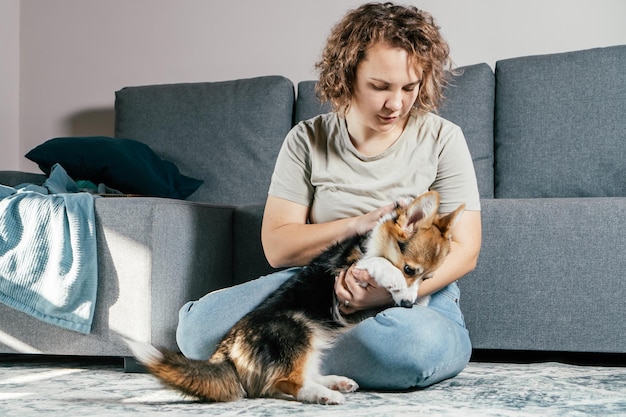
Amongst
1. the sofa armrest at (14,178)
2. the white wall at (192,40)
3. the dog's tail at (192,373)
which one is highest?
the white wall at (192,40)

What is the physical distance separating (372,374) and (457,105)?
5.41ft

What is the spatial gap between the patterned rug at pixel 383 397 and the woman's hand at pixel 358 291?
0.21 m

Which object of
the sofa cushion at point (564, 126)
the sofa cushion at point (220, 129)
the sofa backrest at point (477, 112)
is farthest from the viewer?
the sofa cushion at point (220, 129)

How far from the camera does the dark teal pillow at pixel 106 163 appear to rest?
120 inches

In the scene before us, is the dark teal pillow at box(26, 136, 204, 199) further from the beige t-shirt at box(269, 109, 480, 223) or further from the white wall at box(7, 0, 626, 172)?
the beige t-shirt at box(269, 109, 480, 223)

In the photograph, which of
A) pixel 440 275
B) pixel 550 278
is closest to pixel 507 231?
pixel 550 278

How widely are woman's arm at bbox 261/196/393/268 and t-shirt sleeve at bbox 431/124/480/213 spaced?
274mm

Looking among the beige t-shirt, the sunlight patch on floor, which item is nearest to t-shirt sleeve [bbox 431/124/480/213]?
the beige t-shirt

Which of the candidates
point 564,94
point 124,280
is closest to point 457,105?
point 564,94

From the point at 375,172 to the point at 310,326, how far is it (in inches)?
18.7

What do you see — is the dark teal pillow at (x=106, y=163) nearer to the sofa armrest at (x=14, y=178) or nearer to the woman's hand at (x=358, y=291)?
the sofa armrest at (x=14, y=178)

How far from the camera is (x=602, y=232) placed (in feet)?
7.68

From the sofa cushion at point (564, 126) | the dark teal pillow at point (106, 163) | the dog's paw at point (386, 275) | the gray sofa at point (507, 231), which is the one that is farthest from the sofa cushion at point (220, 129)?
the dog's paw at point (386, 275)

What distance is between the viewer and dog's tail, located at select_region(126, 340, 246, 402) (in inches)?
62.2
